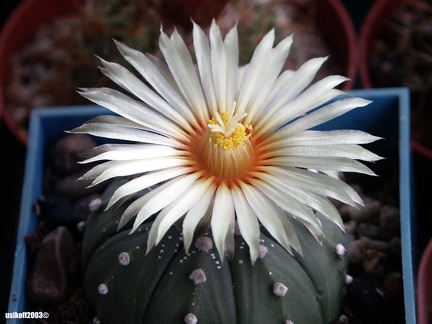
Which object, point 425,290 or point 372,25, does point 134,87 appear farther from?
point 372,25

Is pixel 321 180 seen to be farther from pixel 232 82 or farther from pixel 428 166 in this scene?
pixel 428 166

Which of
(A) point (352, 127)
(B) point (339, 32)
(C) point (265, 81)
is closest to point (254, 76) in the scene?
(C) point (265, 81)

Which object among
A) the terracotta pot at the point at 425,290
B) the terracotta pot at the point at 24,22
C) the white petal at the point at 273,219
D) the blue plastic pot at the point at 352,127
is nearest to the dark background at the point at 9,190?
the terracotta pot at the point at 24,22

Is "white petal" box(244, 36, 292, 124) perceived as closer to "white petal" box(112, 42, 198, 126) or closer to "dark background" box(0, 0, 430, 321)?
"white petal" box(112, 42, 198, 126)

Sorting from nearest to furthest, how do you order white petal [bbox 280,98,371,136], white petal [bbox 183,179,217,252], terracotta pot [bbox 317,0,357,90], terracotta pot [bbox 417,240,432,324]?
white petal [bbox 183,179,217,252] → white petal [bbox 280,98,371,136] → terracotta pot [bbox 417,240,432,324] → terracotta pot [bbox 317,0,357,90]

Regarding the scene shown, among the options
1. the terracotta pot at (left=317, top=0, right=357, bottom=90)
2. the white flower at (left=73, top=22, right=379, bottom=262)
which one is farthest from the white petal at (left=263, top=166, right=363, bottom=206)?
the terracotta pot at (left=317, top=0, right=357, bottom=90)

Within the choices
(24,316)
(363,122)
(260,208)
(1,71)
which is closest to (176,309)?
(260,208)
